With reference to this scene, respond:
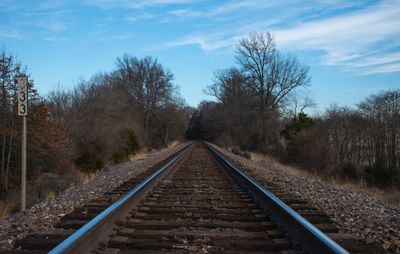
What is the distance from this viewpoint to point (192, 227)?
6.40 meters

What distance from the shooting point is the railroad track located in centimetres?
512

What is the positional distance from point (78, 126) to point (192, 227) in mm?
32195

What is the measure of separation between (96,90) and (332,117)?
2326 cm

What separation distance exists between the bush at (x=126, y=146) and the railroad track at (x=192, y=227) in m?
30.9

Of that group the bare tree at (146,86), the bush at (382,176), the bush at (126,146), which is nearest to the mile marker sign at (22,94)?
the bush at (382,176)

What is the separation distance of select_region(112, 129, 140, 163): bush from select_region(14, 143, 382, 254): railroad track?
30948mm

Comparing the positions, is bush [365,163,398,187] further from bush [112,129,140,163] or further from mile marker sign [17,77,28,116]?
mile marker sign [17,77,28,116]

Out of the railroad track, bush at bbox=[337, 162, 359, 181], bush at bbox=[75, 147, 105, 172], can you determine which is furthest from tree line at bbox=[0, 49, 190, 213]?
bush at bbox=[337, 162, 359, 181]

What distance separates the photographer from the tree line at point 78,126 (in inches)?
880

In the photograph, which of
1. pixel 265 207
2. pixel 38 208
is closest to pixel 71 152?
pixel 38 208

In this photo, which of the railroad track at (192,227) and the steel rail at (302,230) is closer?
the steel rail at (302,230)

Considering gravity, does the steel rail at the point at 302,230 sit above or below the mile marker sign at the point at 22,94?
below

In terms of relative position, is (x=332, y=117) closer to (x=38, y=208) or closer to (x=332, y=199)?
(x=332, y=199)

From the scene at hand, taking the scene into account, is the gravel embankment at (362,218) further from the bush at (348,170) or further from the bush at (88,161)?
the bush at (348,170)
